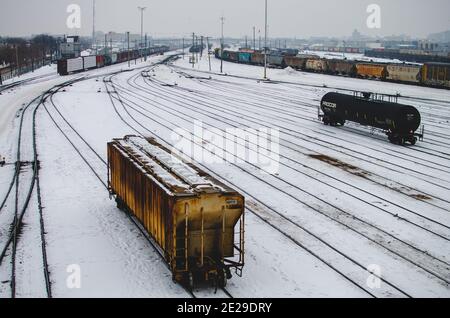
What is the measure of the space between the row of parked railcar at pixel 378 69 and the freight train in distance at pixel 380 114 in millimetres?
33179

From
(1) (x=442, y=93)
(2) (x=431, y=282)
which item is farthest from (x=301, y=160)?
(1) (x=442, y=93)

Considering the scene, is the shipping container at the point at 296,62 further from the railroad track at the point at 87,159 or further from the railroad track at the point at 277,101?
the railroad track at the point at 87,159

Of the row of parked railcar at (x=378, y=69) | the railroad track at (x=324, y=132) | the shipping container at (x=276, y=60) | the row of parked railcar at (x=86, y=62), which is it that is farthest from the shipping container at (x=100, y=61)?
the railroad track at (x=324, y=132)

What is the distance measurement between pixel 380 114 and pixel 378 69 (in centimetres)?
4845

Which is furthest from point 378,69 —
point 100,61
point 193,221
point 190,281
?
point 190,281

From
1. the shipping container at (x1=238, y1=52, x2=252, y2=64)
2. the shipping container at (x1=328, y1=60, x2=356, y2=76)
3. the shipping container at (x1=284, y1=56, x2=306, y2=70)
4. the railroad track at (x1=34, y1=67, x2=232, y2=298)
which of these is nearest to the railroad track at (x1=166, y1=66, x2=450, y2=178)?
the railroad track at (x1=34, y1=67, x2=232, y2=298)

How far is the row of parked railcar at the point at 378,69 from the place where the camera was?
221ft

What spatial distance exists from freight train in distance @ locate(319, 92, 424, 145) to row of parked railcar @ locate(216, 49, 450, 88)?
109 ft

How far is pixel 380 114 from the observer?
1339 inches

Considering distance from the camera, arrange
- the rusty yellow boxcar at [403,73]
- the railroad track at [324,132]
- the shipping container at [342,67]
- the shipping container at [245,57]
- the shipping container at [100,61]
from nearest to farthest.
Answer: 1. the railroad track at [324,132]
2. the rusty yellow boxcar at [403,73]
3. the shipping container at [342,67]
4. the shipping container at [100,61]
5. the shipping container at [245,57]

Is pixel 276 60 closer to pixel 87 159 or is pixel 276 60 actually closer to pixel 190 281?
pixel 87 159

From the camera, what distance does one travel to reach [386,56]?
633 feet

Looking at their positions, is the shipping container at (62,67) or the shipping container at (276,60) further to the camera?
the shipping container at (276,60)

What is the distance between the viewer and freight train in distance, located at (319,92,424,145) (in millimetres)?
32656
